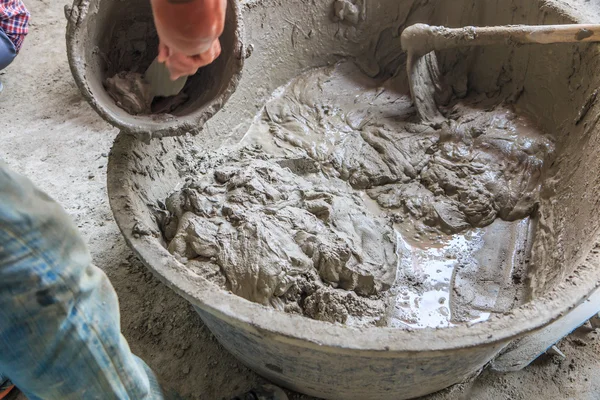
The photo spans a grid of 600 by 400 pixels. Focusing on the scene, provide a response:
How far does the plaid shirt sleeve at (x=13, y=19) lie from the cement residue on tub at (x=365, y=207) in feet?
5.25

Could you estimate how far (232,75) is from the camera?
1822mm

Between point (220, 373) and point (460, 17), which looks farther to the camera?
point (460, 17)

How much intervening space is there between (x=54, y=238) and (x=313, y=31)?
2119 millimetres

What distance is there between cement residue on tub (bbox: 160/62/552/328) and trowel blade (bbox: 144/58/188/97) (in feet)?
1.20

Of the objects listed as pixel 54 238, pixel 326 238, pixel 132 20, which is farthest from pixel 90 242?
pixel 54 238

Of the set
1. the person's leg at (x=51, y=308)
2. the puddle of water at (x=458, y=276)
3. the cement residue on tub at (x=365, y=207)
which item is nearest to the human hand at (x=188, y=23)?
the person's leg at (x=51, y=308)

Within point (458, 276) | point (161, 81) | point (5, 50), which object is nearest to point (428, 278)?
point (458, 276)

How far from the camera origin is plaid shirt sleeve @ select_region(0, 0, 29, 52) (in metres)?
2.81

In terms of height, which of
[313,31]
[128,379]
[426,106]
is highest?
[313,31]

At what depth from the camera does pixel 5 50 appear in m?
2.87

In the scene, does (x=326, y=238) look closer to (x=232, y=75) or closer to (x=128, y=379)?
(x=232, y=75)

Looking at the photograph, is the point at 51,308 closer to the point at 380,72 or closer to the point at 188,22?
the point at 188,22

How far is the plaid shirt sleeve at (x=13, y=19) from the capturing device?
2811 millimetres

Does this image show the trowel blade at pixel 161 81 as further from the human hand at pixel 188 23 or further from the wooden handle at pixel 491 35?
the wooden handle at pixel 491 35
